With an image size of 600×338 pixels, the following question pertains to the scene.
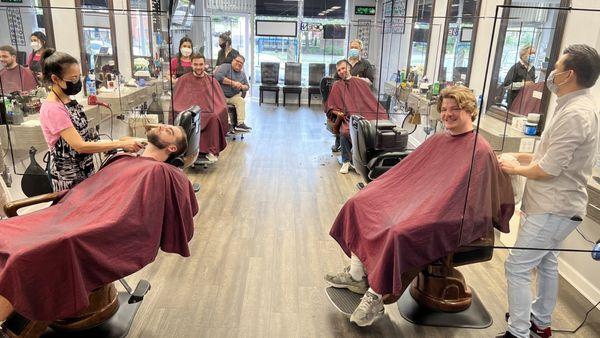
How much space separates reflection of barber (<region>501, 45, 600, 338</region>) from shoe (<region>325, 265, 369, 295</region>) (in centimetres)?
67

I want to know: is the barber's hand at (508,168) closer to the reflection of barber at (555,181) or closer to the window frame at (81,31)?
the reflection of barber at (555,181)

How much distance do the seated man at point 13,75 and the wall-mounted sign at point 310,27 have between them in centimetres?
601

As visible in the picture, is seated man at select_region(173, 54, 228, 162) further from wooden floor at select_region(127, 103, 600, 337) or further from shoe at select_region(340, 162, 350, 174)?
shoe at select_region(340, 162, 350, 174)

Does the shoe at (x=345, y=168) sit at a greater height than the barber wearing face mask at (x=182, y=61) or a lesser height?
lesser

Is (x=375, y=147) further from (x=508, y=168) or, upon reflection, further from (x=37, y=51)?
(x=37, y=51)

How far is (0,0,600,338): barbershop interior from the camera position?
1712 millimetres

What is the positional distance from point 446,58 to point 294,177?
1946 mm

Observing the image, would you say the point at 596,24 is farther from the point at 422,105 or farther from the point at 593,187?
the point at 422,105

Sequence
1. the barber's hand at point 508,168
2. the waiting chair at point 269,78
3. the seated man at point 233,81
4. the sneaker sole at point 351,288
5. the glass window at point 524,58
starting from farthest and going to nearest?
the waiting chair at point 269,78 → the seated man at point 233,81 → the glass window at point 524,58 → the sneaker sole at point 351,288 → the barber's hand at point 508,168

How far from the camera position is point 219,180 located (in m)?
4.19

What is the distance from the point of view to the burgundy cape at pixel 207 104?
4496 millimetres

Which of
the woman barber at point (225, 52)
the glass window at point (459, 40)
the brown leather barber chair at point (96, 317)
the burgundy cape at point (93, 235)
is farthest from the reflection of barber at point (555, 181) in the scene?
the woman barber at point (225, 52)

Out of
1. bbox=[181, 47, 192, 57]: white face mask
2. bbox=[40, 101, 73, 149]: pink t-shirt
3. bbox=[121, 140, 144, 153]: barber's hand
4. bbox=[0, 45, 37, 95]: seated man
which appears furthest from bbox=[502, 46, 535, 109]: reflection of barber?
bbox=[0, 45, 37, 95]: seated man

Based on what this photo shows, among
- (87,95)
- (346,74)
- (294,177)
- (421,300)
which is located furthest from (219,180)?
(421,300)
